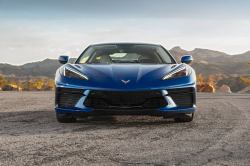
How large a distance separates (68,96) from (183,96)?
162 centimetres

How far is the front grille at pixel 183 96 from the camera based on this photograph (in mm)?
3525

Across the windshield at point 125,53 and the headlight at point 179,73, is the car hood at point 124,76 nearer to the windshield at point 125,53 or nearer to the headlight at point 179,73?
the headlight at point 179,73

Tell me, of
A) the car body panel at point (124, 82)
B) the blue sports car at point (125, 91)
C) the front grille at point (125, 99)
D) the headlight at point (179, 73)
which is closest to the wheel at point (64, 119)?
the blue sports car at point (125, 91)

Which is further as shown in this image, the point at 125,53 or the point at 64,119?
the point at 125,53

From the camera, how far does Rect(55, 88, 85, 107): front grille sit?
11.6ft

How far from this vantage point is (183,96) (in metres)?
3.59

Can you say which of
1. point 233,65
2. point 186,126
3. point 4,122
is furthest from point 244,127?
point 233,65

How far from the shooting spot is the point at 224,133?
3.18m

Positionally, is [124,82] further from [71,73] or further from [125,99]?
[71,73]

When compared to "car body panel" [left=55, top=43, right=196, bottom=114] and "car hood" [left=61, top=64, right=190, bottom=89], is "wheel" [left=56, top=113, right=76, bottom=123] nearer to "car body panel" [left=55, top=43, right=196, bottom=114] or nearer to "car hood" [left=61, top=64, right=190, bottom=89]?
"car body panel" [left=55, top=43, right=196, bottom=114]

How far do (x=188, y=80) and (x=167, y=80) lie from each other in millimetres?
346

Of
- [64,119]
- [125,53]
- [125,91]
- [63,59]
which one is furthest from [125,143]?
[125,53]

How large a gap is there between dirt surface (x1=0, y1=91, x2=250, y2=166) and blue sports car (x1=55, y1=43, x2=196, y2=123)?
238 millimetres

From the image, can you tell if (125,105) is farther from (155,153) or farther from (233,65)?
(233,65)
